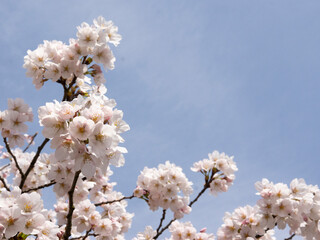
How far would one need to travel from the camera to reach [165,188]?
483cm

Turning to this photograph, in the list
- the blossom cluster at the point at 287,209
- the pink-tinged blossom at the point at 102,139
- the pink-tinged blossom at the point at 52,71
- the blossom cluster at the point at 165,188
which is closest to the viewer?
the pink-tinged blossom at the point at 102,139

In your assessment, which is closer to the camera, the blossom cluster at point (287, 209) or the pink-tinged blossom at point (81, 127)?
the pink-tinged blossom at point (81, 127)

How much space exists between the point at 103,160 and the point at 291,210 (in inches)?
103

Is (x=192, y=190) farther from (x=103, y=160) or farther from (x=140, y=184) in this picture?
(x=103, y=160)

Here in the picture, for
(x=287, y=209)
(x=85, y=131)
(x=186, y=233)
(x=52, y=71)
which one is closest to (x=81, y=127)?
(x=85, y=131)

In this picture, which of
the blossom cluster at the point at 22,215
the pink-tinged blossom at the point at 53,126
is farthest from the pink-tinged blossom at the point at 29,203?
the pink-tinged blossom at the point at 53,126

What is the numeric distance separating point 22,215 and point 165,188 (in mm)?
2640

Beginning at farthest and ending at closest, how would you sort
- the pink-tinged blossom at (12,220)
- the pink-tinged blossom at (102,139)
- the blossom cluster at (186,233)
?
1. the blossom cluster at (186,233)
2. the pink-tinged blossom at (102,139)
3. the pink-tinged blossom at (12,220)

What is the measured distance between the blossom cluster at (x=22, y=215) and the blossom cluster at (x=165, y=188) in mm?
2332

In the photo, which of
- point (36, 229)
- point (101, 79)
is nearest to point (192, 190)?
point (101, 79)

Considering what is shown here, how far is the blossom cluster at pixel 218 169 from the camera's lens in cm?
520

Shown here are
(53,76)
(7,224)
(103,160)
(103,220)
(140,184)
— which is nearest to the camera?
(7,224)

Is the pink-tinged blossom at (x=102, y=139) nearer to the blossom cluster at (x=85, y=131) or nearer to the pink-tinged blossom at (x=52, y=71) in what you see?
the blossom cluster at (x=85, y=131)

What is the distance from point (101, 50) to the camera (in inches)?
165
